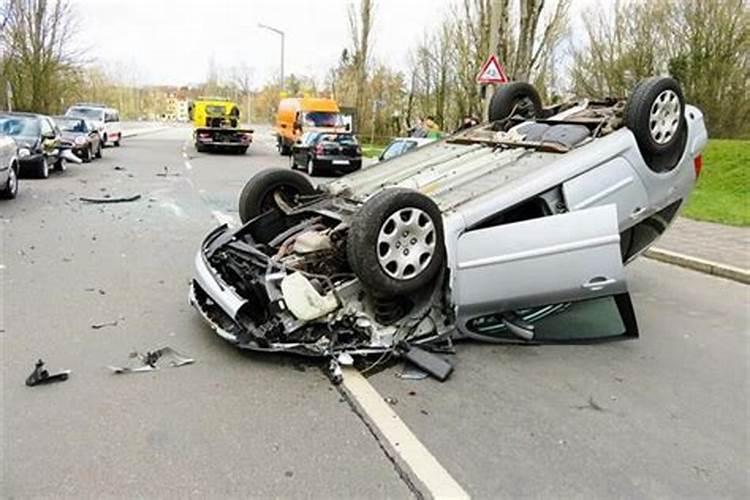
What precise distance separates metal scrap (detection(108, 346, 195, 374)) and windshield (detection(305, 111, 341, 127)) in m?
25.7

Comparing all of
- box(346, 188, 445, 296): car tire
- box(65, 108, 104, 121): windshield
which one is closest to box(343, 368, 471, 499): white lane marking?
box(346, 188, 445, 296): car tire

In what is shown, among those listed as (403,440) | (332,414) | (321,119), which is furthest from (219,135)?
(403,440)

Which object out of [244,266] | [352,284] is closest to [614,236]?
[352,284]

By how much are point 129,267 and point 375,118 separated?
3331 cm

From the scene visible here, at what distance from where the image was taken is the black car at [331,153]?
21.5m

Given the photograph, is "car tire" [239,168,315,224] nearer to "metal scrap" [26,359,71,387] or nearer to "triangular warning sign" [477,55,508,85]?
"metal scrap" [26,359,71,387]

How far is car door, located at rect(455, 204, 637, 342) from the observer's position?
463cm

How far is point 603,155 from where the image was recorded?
511 centimetres

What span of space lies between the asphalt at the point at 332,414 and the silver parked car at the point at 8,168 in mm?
6349

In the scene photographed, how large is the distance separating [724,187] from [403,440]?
604 inches

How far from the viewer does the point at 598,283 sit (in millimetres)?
4789

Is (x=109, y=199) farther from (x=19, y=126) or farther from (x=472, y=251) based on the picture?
(x=472, y=251)

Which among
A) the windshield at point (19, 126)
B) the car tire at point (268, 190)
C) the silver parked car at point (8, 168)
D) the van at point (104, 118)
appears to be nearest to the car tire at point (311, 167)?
the windshield at point (19, 126)

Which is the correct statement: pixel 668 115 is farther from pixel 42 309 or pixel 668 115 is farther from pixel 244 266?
pixel 42 309
